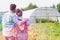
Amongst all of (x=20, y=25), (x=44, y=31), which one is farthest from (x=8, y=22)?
(x=44, y=31)

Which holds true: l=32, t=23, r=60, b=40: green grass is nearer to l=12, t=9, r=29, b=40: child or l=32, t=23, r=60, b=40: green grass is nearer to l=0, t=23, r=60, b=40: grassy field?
l=0, t=23, r=60, b=40: grassy field

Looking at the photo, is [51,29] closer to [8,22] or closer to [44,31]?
[44,31]

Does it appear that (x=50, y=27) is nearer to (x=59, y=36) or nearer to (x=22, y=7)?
(x=59, y=36)

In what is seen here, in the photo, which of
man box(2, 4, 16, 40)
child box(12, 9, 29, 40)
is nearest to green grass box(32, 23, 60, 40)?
child box(12, 9, 29, 40)

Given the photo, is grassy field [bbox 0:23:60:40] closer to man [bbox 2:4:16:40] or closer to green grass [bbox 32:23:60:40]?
green grass [bbox 32:23:60:40]

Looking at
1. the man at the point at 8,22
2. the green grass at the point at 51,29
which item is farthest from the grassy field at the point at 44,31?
the man at the point at 8,22

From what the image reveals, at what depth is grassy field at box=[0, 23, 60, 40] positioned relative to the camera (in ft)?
12.1

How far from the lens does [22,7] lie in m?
3.70

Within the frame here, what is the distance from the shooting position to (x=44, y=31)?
371cm

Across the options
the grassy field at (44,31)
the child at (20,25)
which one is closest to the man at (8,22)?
the child at (20,25)

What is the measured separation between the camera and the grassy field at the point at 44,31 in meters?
3.70

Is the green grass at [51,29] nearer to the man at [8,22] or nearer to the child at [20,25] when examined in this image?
the child at [20,25]

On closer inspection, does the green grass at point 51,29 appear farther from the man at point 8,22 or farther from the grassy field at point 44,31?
the man at point 8,22

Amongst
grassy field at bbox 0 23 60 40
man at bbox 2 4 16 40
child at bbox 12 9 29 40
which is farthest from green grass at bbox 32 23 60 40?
man at bbox 2 4 16 40
